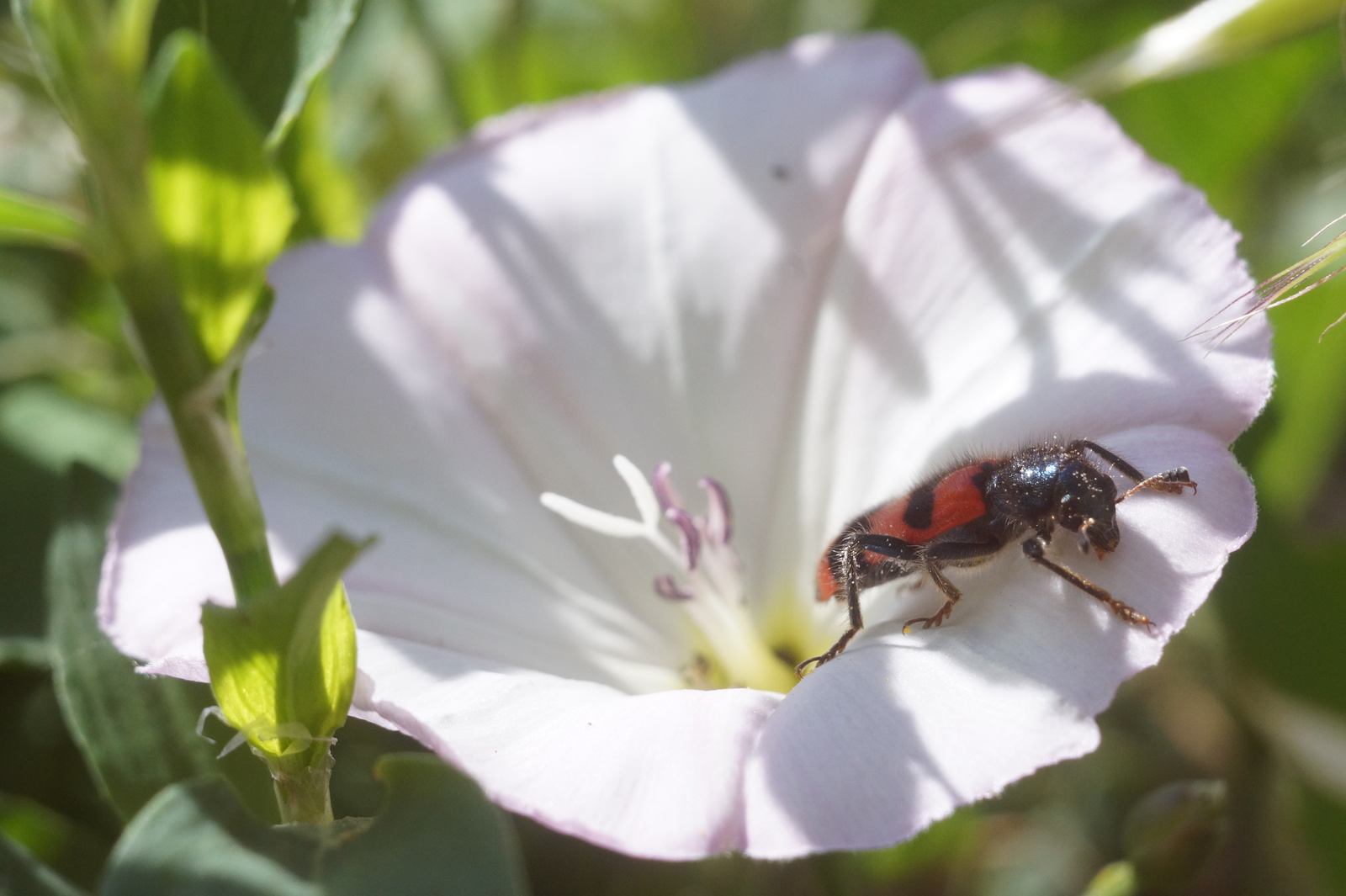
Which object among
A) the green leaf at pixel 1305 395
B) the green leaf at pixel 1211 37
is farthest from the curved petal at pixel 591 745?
the green leaf at pixel 1305 395

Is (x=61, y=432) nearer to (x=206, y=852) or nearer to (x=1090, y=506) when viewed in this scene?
(x=206, y=852)

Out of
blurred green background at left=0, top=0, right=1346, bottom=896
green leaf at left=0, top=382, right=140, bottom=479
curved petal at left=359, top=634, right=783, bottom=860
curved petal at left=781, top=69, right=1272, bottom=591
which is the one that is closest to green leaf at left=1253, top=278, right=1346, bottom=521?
blurred green background at left=0, top=0, right=1346, bottom=896

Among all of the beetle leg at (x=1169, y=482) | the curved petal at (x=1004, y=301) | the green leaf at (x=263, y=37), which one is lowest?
the beetle leg at (x=1169, y=482)

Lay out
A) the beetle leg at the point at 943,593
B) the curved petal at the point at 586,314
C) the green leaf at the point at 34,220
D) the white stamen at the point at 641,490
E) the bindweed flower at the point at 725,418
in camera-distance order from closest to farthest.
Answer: the green leaf at the point at 34,220
the bindweed flower at the point at 725,418
the beetle leg at the point at 943,593
the white stamen at the point at 641,490
the curved petal at the point at 586,314

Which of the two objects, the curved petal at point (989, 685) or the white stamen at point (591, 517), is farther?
the white stamen at point (591, 517)

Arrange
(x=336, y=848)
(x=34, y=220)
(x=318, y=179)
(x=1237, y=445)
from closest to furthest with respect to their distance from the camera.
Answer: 1. (x=34, y=220)
2. (x=336, y=848)
3. (x=1237, y=445)
4. (x=318, y=179)

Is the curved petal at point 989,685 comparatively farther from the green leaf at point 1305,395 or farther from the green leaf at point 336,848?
the green leaf at point 1305,395

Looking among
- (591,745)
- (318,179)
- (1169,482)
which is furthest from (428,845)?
(318,179)
